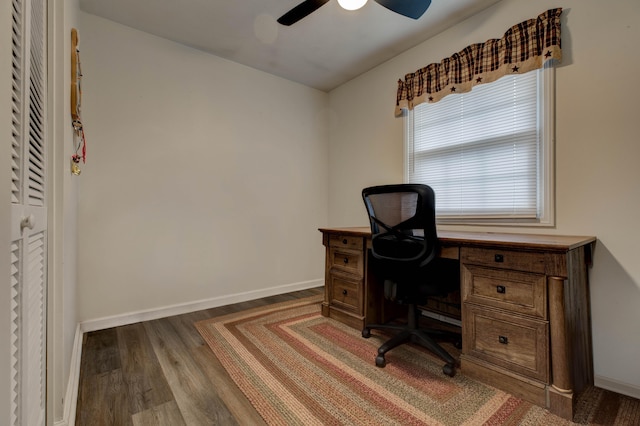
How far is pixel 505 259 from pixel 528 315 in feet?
0.95

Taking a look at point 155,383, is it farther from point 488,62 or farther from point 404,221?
point 488,62

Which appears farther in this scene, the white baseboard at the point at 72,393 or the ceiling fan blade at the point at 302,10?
the ceiling fan blade at the point at 302,10

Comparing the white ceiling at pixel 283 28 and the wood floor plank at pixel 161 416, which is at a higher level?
the white ceiling at pixel 283 28

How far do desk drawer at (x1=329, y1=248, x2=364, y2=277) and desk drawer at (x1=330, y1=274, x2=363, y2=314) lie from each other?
0.24 feet

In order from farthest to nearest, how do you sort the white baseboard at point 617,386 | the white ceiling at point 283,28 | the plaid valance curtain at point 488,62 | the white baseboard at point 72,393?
the white ceiling at point 283,28, the plaid valance curtain at point 488,62, the white baseboard at point 617,386, the white baseboard at point 72,393

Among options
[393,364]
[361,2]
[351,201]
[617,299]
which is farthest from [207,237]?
[617,299]

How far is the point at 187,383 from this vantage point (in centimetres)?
162

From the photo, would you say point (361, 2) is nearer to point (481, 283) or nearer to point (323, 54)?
point (323, 54)

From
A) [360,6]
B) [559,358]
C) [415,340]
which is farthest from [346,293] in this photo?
[360,6]

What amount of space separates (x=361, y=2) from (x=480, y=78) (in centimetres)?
114

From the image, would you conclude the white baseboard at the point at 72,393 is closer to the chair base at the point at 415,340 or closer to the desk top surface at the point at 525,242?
the chair base at the point at 415,340

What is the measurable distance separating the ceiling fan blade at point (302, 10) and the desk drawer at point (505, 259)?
1.66 m

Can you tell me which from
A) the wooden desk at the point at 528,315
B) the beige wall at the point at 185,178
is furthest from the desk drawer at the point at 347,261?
the beige wall at the point at 185,178

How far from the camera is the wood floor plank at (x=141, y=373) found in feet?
4.86
